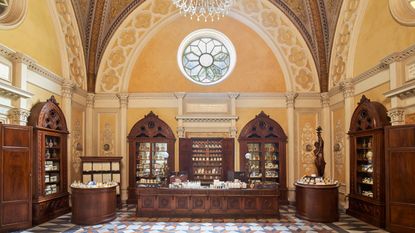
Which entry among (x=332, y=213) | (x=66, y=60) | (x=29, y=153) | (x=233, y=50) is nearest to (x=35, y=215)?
(x=29, y=153)

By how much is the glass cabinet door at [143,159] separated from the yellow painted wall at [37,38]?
4085 mm

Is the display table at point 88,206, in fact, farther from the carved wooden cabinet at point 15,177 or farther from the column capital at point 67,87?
the column capital at point 67,87

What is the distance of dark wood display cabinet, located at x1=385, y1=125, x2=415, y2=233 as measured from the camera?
8.32 metres

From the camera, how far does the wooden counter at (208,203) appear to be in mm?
11109

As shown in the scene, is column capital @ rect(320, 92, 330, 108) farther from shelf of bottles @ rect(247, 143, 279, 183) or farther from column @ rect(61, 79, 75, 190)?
column @ rect(61, 79, 75, 190)

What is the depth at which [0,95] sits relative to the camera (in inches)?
351

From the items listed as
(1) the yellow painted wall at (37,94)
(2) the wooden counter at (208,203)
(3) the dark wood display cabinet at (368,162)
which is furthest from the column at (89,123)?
(3) the dark wood display cabinet at (368,162)

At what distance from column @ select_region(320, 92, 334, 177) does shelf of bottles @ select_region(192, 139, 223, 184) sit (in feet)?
12.7

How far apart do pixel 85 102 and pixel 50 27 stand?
11.4ft

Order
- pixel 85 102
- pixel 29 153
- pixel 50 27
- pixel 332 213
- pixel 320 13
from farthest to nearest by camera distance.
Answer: pixel 85 102
pixel 320 13
pixel 50 27
pixel 332 213
pixel 29 153

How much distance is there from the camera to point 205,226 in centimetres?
989

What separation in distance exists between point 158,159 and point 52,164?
4121 mm

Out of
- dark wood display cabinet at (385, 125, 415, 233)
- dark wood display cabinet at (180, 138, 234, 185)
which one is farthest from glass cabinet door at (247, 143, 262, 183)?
dark wood display cabinet at (385, 125, 415, 233)

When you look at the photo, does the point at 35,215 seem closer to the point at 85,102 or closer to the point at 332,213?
the point at 85,102
